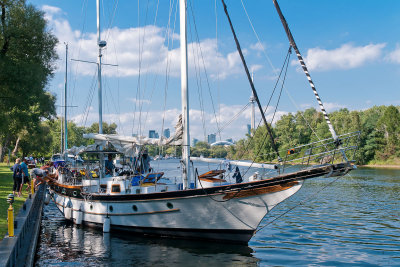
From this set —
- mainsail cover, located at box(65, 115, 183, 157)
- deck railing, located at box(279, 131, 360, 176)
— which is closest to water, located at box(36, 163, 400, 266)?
deck railing, located at box(279, 131, 360, 176)

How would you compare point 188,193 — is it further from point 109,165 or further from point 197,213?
point 109,165

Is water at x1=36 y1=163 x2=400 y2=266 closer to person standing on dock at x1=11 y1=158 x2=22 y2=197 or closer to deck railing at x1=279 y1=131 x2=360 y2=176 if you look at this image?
person standing on dock at x1=11 y1=158 x2=22 y2=197

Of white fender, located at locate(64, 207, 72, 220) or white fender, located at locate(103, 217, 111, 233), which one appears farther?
white fender, located at locate(64, 207, 72, 220)

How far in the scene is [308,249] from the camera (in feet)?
49.4

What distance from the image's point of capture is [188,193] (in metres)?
14.6

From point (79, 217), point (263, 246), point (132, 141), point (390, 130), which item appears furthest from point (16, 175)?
point (390, 130)

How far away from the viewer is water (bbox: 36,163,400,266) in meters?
13.4

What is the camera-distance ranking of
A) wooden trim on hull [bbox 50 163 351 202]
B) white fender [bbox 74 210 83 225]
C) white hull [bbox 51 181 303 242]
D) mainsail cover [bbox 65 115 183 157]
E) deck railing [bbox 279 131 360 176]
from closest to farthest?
deck railing [bbox 279 131 360 176], wooden trim on hull [bbox 50 163 351 202], white hull [bbox 51 181 303 242], mainsail cover [bbox 65 115 183 157], white fender [bbox 74 210 83 225]

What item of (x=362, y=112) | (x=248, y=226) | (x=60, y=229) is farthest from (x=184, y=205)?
(x=362, y=112)

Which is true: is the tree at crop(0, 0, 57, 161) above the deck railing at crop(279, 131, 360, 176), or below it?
above

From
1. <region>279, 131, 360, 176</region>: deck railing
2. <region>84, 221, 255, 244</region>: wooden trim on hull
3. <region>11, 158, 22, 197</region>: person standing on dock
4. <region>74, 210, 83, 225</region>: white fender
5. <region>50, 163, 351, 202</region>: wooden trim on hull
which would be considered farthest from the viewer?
<region>11, 158, 22, 197</region>: person standing on dock

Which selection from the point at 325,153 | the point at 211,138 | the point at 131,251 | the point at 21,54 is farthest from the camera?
the point at 21,54

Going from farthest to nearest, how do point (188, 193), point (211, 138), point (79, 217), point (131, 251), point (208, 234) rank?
point (79, 217) → point (211, 138) → point (208, 234) → point (131, 251) → point (188, 193)

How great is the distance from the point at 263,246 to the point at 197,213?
3260mm
